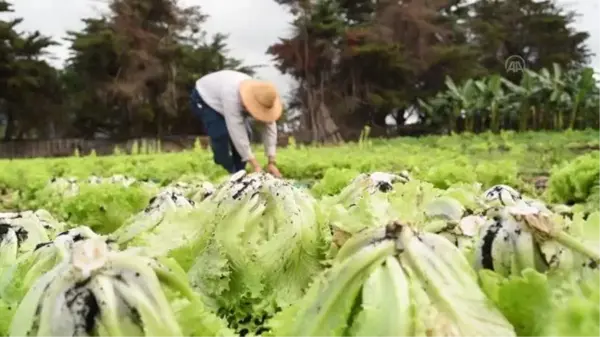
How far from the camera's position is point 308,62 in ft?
168

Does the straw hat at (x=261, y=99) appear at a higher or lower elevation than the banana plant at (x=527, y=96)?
lower

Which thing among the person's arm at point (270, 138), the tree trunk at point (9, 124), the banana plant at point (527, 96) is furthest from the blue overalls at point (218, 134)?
the tree trunk at point (9, 124)

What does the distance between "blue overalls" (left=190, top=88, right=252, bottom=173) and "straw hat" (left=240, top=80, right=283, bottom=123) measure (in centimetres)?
41

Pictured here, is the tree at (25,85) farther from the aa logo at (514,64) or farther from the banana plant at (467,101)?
the aa logo at (514,64)

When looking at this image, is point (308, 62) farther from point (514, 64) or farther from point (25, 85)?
point (25, 85)

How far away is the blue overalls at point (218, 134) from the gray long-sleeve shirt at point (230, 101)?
0.10 meters

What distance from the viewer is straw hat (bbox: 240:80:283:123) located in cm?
943

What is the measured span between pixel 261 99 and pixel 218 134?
70cm

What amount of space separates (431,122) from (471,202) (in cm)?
4207

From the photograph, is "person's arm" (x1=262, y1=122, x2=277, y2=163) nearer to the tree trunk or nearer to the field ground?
the field ground

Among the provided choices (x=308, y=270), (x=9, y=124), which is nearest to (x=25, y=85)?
(x=9, y=124)

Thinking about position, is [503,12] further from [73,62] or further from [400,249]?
[400,249]

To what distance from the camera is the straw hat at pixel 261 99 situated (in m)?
9.43

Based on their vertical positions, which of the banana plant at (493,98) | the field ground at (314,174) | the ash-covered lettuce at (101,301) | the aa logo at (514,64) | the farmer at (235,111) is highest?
the aa logo at (514,64)
